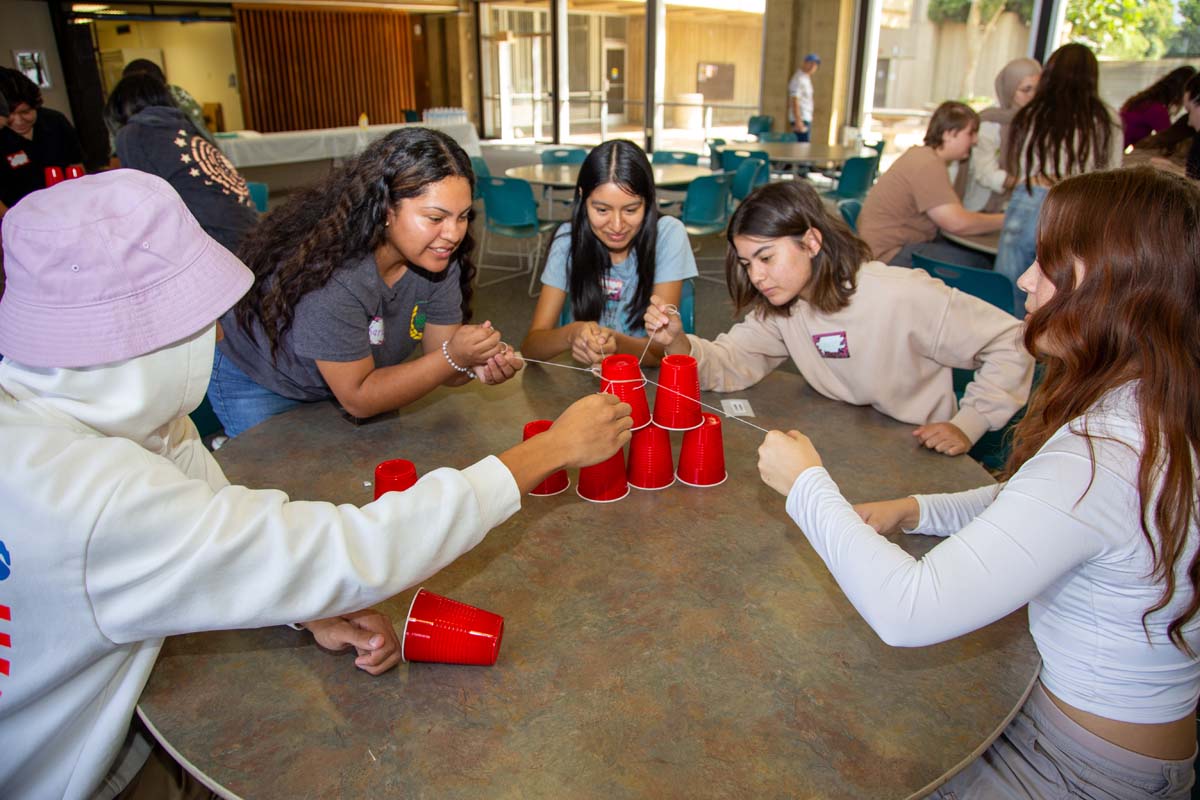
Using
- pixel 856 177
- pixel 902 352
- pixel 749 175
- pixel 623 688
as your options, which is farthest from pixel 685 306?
pixel 856 177

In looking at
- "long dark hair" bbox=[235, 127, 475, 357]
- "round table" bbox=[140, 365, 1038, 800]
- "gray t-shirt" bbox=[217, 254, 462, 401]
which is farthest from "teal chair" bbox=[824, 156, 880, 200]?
"round table" bbox=[140, 365, 1038, 800]

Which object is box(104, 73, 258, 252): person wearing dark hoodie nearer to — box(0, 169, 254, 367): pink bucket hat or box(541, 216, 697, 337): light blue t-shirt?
box(541, 216, 697, 337): light blue t-shirt

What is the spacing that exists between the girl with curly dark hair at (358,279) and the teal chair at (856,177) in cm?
534

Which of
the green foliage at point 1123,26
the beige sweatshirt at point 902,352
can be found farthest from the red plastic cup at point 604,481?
the green foliage at point 1123,26

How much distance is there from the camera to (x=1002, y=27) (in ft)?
28.0

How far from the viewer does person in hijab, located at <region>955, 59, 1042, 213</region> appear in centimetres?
420

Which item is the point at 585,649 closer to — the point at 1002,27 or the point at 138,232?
the point at 138,232

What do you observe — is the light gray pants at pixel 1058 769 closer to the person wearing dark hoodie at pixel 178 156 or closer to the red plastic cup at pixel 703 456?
the red plastic cup at pixel 703 456

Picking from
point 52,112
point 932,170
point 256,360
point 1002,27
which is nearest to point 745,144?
point 1002,27

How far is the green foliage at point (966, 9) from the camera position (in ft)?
27.2

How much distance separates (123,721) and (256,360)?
1.15 metres

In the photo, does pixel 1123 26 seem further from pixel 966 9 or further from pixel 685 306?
pixel 685 306

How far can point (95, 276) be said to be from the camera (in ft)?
3.05

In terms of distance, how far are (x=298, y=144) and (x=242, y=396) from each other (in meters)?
8.07
